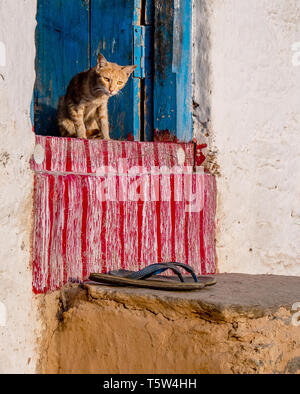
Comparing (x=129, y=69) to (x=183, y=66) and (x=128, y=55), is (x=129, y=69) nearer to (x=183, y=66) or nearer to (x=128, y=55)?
(x=128, y=55)

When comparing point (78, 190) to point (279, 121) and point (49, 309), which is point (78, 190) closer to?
point (49, 309)

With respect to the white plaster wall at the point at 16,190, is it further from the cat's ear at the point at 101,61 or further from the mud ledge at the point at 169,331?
the cat's ear at the point at 101,61

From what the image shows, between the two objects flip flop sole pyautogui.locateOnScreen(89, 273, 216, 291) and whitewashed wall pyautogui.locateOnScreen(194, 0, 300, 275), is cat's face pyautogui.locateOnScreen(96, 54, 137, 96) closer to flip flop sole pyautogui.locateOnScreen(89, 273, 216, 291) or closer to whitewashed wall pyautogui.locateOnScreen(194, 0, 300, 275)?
whitewashed wall pyautogui.locateOnScreen(194, 0, 300, 275)

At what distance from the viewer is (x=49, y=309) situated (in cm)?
213

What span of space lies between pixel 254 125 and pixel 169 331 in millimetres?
1282

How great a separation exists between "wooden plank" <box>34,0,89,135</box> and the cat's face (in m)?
0.26

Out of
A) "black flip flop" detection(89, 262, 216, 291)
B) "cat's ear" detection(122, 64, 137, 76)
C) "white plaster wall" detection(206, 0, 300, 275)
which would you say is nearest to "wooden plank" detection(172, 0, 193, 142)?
"white plaster wall" detection(206, 0, 300, 275)

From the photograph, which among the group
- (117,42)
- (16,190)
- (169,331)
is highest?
(117,42)

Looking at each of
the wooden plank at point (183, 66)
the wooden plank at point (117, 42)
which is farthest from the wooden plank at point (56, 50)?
the wooden plank at point (183, 66)

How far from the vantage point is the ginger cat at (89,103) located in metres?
3.27

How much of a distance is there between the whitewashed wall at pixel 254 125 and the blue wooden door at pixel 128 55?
0.11 m

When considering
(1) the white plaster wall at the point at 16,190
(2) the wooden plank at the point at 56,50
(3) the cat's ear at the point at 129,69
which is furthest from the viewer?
(2) the wooden plank at the point at 56,50

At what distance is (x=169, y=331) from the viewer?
1.96 metres

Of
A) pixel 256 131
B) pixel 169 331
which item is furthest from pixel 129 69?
pixel 169 331
